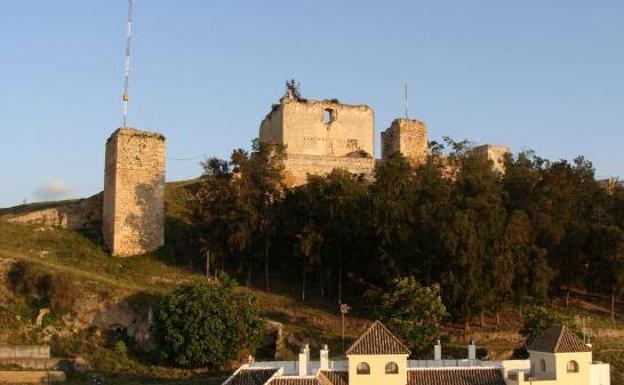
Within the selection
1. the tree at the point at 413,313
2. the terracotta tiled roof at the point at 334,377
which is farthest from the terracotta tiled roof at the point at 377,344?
the tree at the point at 413,313

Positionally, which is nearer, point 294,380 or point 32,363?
point 294,380

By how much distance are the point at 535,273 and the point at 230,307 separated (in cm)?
1315

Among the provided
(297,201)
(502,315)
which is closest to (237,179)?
(297,201)

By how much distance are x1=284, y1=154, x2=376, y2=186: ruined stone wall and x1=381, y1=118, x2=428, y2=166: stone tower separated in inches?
76.5

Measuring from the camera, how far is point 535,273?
35938 millimetres

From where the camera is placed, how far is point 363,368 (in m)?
26.9

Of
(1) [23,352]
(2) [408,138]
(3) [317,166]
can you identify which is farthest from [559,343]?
(2) [408,138]

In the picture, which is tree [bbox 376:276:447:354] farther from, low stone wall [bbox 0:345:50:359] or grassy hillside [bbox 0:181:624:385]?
low stone wall [bbox 0:345:50:359]

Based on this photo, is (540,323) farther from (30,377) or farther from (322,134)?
(322,134)

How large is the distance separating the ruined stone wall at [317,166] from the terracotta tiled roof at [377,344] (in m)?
19.2

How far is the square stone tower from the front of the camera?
47656 mm

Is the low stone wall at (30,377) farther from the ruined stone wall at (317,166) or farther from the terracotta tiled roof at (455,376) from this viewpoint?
the ruined stone wall at (317,166)

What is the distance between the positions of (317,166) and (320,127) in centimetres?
384

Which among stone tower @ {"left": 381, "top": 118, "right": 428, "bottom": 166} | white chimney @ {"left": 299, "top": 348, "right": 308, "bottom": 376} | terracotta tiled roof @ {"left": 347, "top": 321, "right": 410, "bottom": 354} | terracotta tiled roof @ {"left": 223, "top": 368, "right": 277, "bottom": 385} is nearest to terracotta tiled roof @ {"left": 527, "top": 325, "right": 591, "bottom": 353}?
terracotta tiled roof @ {"left": 347, "top": 321, "right": 410, "bottom": 354}
